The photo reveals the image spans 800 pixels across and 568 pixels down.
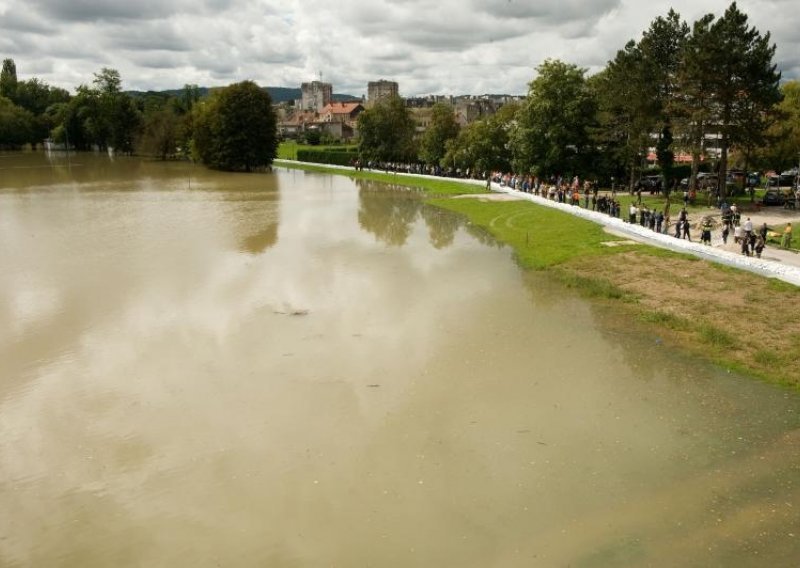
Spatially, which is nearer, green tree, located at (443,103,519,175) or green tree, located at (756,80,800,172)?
green tree, located at (756,80,800,172)

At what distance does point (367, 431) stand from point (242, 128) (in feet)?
232

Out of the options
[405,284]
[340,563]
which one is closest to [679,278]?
[405,284]

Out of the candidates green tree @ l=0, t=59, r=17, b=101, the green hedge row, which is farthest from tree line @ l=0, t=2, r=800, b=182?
green tree @ l=0, t=59, r=17, b=101

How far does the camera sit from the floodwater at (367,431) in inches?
344

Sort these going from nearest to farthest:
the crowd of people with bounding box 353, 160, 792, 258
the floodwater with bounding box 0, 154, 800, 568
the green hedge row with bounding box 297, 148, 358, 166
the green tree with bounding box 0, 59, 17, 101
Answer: the floodwater with bounding box 0, 154, 800, 568 < the crowd of people with bounding box 353, 160, 792, 258 < the green hedge row with bounding box 297, 148, 358, 166 < the green tree with bounding box 0, 59, 17, 101

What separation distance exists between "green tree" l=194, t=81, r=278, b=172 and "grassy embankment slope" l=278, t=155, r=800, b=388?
52053 mm

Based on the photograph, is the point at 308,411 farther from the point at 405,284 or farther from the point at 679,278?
the point at 679,278

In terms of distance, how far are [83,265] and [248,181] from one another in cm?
4181

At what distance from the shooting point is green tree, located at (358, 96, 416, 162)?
77.5 metres

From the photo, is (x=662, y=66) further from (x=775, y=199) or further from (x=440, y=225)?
(x=440, y=225)

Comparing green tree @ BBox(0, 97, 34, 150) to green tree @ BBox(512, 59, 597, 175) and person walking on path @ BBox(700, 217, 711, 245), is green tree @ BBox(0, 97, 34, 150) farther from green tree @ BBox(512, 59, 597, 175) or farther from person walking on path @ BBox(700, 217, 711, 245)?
person walking on path @ BBox(700, 217, 711, 245)

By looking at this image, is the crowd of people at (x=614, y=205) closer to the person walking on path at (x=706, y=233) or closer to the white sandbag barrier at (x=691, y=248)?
the person walking on path at (x=706, y=233)

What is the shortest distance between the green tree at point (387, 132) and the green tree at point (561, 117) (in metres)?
31.0

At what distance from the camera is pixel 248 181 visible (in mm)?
64875
